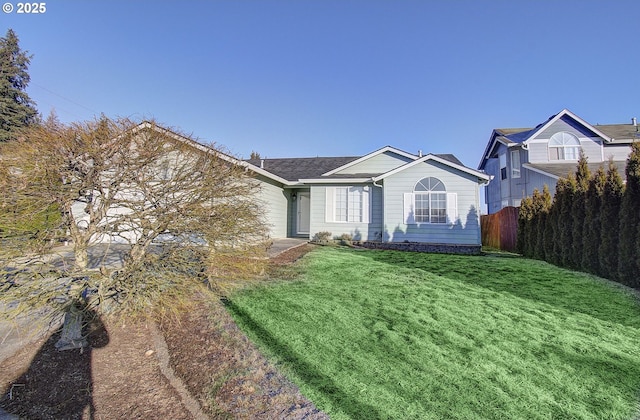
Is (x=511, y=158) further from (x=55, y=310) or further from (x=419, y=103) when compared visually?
(x=55, y=310)

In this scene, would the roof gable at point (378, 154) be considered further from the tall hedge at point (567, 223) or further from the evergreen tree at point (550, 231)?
the tall hedge at point (567, 223)

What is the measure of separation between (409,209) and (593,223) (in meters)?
5.97

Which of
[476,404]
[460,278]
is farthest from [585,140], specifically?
[476,404]

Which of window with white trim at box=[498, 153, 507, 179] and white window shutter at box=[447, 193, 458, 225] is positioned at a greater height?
window with white trim at box=[498, 153, 507, 179]

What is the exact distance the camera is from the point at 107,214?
3842 millimetres

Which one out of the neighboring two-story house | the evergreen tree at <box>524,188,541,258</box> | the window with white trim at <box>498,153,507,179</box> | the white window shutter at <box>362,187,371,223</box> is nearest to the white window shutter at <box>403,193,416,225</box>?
the white window shutter at <box>362,187,371,223</box>

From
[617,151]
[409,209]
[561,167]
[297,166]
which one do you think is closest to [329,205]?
[409,209]

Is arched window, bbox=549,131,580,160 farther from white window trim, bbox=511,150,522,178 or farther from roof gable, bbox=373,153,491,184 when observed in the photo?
roof gable, bbox=373,153,491,184

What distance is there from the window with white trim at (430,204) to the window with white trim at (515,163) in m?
9.99

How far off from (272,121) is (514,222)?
15256 mm

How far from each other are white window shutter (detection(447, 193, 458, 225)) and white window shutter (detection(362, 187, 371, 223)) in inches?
131

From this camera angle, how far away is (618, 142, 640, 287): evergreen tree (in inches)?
261

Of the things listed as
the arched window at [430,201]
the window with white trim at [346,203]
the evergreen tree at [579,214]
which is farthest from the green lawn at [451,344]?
the window with white trim at [346,203]

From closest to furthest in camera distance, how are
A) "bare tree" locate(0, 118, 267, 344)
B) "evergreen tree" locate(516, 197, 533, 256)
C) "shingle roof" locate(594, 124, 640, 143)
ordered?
"bare tree" locate(0, 118, 267, 344)
"evergreen tree" locate(516, 197, 533, 256)
"shingle roof" locate(594, 124, 640, 143)
